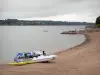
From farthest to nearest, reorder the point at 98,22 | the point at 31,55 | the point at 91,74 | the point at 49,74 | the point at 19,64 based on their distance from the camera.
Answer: the point at 98,22, the point at 31,55, the point at 19,64, the point at 49,74, the point at 91,74

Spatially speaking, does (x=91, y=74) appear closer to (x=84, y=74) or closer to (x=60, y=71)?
(x=84, y=74)

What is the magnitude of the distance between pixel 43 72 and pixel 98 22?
110068 mm

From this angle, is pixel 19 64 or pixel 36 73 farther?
pixel 19 64

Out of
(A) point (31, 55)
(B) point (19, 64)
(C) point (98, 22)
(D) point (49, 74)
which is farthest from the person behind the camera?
(C) point (98, 22)

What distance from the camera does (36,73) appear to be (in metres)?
21.1

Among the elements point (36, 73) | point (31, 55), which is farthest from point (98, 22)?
point (36, 73)

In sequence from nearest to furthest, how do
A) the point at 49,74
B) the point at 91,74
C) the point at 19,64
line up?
1. the point at 91,74
2. the point at 49,74
3. the point at 19,64

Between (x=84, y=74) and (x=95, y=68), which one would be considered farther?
(x=95, y=68)

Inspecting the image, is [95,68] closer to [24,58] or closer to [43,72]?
[43,72]

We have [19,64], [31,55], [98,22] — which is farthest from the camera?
[98,22]

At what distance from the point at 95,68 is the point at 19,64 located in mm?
8456

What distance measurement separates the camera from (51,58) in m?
28.1

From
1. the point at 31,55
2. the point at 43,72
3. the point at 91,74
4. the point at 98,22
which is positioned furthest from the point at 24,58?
the point at 98,22

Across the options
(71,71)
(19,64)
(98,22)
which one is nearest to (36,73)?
(71,71)
